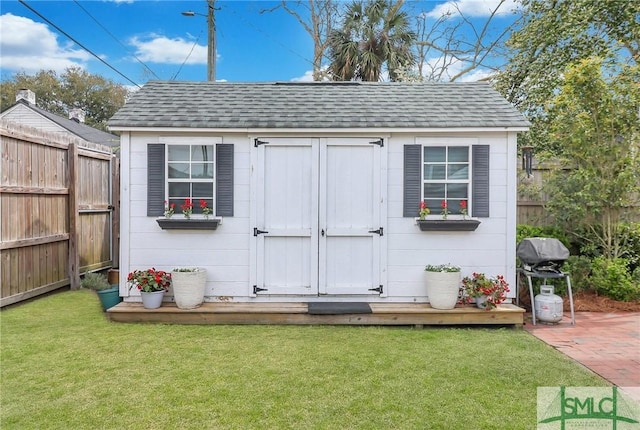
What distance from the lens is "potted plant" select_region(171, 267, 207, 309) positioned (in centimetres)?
459

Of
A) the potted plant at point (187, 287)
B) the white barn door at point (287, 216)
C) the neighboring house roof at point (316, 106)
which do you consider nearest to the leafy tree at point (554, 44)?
the neighboring house roof at point (316, 106)

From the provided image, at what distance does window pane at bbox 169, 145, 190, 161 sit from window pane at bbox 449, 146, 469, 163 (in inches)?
131

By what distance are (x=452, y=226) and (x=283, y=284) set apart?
Answer: 2.23 m

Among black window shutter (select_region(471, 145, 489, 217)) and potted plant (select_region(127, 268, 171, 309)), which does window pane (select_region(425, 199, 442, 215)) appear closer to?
black window shutter (select_region(471, 145, 489, 217))

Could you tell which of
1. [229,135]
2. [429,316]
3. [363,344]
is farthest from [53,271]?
[429,316]

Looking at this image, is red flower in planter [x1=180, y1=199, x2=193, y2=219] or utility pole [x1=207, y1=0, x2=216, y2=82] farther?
utility pole [x1=207, y1=0, x2=216, y2=82]

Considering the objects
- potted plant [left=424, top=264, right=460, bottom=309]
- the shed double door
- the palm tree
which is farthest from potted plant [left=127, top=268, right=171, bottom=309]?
the palm tree

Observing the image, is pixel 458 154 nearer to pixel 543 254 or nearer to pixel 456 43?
pixel 543 254

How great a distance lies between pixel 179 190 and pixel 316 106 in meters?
2.13

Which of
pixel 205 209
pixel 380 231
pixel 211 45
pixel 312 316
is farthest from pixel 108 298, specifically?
pixel 211 45

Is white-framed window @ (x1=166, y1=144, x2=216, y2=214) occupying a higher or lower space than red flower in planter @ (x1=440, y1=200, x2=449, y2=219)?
higher

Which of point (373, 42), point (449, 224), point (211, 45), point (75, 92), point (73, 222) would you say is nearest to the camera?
point (449, 224)

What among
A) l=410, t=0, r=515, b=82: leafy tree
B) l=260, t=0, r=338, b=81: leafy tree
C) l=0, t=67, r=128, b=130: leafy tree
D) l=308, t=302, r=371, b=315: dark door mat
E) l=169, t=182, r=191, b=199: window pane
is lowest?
l=308, t=302, r=371, b=315: dark door mat

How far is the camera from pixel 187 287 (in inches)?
181
